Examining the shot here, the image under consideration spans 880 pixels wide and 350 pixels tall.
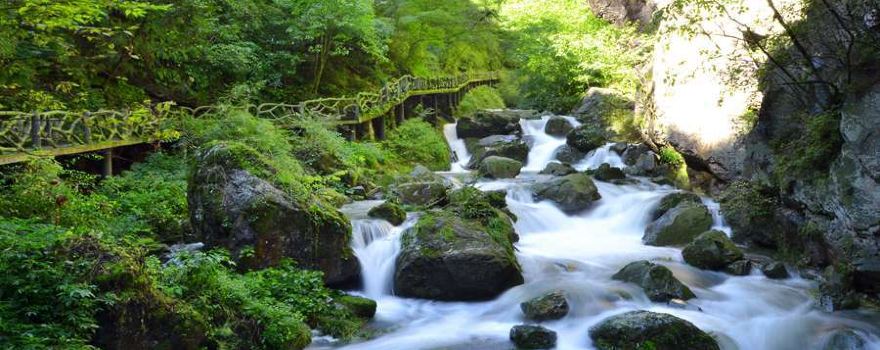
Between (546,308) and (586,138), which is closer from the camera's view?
(546,308)

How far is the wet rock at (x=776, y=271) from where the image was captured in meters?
11.4

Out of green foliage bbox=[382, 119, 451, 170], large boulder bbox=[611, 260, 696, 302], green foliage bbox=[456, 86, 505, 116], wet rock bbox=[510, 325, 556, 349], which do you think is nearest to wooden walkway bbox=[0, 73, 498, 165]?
green foliage bbox=[382, 119, 451, 170]

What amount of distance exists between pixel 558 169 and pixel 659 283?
400 inches

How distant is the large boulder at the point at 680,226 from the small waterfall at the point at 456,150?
29.2 ft

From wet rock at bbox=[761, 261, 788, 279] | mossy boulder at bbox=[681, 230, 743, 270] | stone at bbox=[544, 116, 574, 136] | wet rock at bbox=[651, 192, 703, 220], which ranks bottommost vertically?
wet rock at bbox=[761, 261, 788, 279]

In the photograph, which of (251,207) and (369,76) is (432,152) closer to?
(369,76)

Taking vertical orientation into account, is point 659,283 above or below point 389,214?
below

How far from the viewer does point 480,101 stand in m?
34.3

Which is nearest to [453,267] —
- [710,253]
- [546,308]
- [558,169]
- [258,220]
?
[546,308]

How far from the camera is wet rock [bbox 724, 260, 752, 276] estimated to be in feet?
38.0

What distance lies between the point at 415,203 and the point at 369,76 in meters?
11.7

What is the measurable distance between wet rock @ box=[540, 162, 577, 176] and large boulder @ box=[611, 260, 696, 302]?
9.20m

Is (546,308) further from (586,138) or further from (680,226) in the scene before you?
(586,138)

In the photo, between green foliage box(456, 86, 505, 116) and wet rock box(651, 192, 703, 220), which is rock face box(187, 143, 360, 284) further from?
green foliage box(456, 86, 505, 116)
